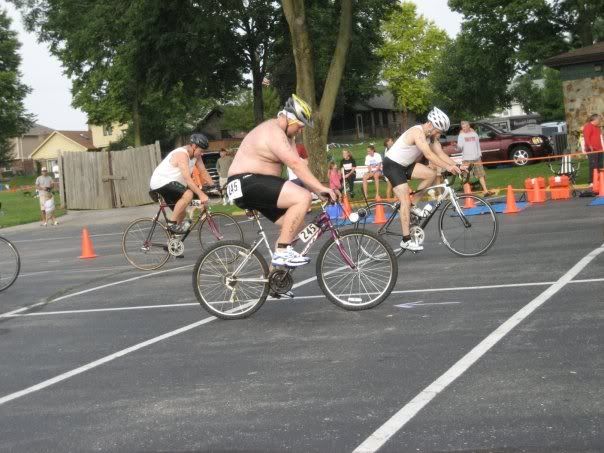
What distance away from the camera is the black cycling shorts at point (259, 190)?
8.86 meters

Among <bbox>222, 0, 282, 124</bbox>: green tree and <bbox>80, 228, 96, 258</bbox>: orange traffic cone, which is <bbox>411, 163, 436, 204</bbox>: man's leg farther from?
<bbox>222, 0, 282, 124</bbox>: green tree

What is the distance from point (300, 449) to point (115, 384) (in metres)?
2.26

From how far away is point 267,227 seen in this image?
811 inches

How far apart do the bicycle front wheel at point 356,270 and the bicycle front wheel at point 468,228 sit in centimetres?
361

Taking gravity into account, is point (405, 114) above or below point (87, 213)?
above

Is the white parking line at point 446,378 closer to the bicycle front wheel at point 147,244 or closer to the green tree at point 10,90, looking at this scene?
the bicycle front wheel at point 147,244

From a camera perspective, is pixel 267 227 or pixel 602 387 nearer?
pixel 602 387

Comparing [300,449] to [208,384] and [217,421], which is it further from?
[208,384]

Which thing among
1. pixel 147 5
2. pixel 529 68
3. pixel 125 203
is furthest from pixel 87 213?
pixel 529 68

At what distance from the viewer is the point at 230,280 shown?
356 inches

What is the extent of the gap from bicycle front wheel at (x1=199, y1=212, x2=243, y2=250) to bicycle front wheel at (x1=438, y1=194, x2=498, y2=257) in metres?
3.66

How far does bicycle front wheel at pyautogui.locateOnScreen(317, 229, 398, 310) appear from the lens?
29.2ft

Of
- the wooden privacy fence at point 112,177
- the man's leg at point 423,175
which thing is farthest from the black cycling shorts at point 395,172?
the wooden privacy fence at point 112,177

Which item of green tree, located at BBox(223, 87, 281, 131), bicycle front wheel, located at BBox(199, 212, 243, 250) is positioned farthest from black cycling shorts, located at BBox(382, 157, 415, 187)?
green tree, located at BBox(223, 87, 281, 131)
